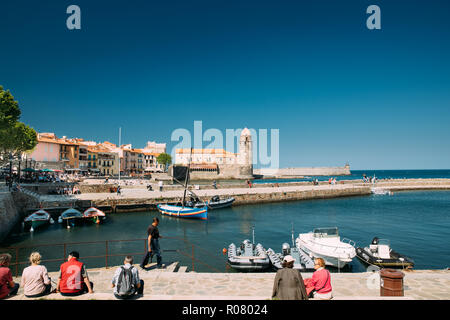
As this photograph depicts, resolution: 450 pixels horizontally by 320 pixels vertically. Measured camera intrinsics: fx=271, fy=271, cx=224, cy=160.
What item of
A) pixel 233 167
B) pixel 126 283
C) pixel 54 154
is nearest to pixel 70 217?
pixel 126 283

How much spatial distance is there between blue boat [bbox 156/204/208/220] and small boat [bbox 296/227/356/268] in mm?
15316

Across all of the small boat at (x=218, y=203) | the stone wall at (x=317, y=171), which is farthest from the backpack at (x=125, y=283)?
the stone wall at (x=317, y=171)

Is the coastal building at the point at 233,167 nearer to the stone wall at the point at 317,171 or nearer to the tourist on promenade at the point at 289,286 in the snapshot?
the stone wall at the point at 317,171

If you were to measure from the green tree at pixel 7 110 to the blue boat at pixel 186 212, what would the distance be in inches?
731

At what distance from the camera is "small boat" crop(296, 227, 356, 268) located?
14859 millimetres

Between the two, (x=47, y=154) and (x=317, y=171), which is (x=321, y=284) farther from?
(x=317, y=171)

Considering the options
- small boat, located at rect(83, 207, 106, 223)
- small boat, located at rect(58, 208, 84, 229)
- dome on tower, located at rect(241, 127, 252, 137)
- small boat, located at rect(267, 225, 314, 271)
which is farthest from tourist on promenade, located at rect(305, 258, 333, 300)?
dome on tower, located at rect(241, 127, 252, 137)

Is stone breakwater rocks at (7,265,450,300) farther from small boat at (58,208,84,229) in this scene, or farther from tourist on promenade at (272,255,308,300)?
small boat at (58,208,84,229)

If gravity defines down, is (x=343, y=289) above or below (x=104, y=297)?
below
